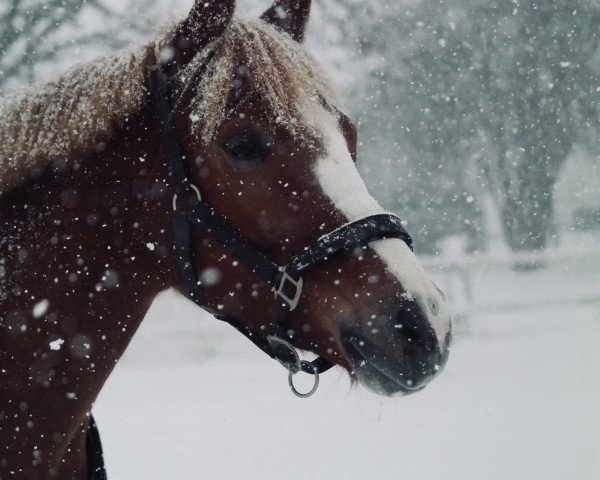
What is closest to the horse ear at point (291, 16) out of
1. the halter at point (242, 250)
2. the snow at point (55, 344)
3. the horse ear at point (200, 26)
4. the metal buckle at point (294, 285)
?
the horse ear at point (200, 26)

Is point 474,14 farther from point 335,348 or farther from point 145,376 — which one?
point 335,348

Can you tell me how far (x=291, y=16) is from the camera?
1990mm

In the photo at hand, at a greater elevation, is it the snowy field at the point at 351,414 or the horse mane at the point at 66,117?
the horse mane at the point at 66,117

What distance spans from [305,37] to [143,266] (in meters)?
0.97

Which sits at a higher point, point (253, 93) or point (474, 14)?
point (253, 93)

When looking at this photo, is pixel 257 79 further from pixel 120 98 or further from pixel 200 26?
pixel 120 98

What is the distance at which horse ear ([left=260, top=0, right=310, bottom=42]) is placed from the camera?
1.98 m

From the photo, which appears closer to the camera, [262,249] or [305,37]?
[262,249]

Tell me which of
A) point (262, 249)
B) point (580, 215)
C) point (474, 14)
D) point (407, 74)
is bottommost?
point (580, 215)

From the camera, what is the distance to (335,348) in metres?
1.59

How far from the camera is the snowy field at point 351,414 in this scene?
403 cm

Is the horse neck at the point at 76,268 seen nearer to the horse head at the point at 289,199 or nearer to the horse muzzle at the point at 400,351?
the horse head at the point at 289,199

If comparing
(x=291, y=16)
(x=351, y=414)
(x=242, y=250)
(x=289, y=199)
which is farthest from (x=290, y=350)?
(x=351, y=414)

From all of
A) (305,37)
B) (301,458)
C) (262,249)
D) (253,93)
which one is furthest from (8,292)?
(301,458)
